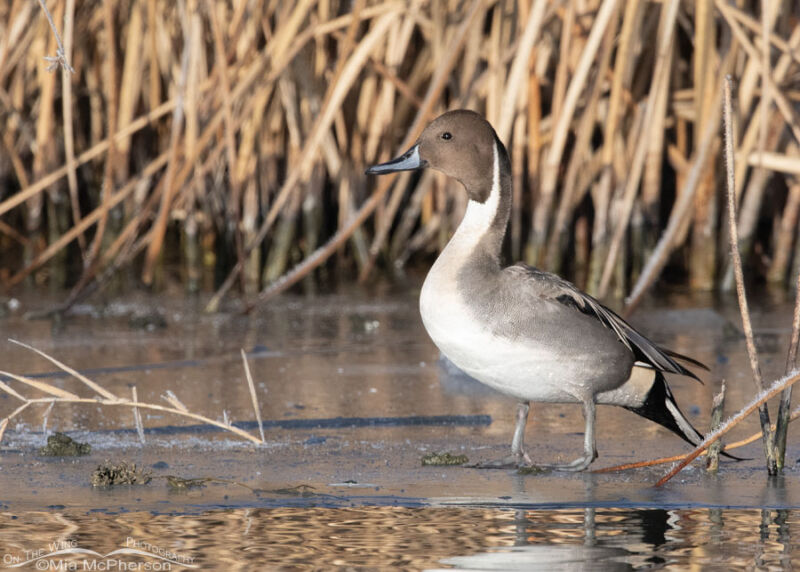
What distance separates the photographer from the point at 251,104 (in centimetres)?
600

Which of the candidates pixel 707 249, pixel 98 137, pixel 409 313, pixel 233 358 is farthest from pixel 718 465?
pixel 98 137

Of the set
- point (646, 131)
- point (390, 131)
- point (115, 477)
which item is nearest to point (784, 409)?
point (115, 477)

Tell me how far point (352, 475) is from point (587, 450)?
63cm

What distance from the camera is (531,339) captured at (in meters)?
3.41

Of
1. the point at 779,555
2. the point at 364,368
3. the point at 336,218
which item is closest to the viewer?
the point at 779,555

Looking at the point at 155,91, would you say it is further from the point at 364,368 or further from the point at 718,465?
the point at 718,465

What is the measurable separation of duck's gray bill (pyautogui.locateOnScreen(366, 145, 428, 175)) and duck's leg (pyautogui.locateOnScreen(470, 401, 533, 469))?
2.67 ft

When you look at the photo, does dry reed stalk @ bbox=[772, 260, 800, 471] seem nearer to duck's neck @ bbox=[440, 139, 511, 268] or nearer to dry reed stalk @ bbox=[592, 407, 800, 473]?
dry reed stalk @ bbox=[592, 407, 800, 473]

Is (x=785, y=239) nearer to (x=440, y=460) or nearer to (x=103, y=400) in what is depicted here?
(x=440, y=460)

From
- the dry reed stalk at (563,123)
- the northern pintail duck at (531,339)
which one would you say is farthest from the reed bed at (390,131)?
the northern pintail duck at (531,339)

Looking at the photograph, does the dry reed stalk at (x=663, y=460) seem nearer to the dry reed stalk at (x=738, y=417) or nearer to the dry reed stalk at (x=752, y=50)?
the dry reed stalk at (x=738, y=417)

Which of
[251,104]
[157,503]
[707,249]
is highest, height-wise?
[251,104]

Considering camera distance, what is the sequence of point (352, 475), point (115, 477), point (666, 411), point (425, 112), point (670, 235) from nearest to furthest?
1. point (115, 477)
2. point (352, 475)
3. point (666, 411)
4. point (670, 235)
5. point (425, 112)

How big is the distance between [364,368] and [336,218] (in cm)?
415
